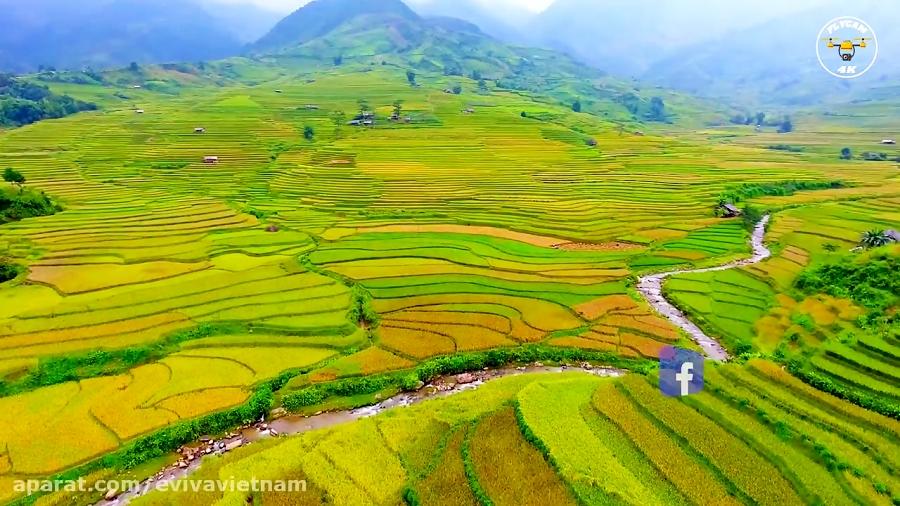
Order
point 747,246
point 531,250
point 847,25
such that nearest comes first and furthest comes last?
point 847,25 < point 531,250 < point 747,246

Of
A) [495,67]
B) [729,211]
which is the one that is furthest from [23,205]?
[495,67]

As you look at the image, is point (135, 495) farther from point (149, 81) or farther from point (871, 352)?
point (149, 81)

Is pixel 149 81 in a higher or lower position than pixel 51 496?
higher

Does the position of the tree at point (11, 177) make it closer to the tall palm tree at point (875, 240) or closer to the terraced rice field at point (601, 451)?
the terraced rice field at point (601, 451)

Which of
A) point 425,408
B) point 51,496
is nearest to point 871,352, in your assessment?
point 425,408

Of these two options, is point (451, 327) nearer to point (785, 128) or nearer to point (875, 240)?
point (875, 240)

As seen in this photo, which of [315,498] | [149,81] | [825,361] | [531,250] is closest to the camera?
[315,498]
